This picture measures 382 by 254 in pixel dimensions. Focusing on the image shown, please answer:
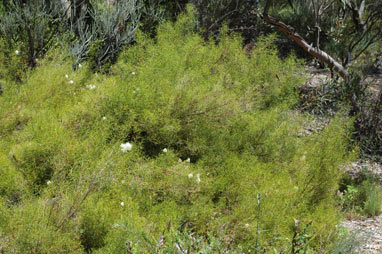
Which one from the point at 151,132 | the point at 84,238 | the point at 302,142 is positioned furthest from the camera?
the point at 302,142

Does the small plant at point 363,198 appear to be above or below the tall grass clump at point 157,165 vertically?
below

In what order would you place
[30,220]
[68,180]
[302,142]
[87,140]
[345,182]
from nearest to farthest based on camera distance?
[30,220] < [68,180] < [87,140] < [302,142] < [345,182]

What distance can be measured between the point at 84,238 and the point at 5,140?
1.09 m

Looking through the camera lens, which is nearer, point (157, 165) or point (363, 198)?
point (157, 165)

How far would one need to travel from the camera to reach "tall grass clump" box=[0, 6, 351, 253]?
241 centimetres

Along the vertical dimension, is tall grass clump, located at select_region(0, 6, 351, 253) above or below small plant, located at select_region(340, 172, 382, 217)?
above

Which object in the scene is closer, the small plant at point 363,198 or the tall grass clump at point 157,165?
the tall grass clump at point 157,165

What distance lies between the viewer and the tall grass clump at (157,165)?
2.41m

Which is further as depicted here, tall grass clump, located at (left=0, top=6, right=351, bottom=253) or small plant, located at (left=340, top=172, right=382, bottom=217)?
small plant, located at (left=340, top=172, right=382, bottom=217)

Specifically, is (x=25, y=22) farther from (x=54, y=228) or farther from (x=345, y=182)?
(x=345, y=182)

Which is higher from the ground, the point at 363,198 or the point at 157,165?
the point at 157,165

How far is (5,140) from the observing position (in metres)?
3.16

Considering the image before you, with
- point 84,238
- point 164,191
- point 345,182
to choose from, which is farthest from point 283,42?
point 84,238

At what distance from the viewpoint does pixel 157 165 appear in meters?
3.22
